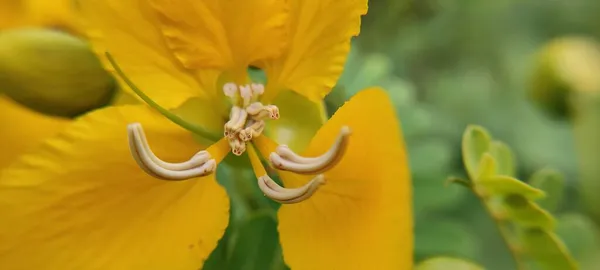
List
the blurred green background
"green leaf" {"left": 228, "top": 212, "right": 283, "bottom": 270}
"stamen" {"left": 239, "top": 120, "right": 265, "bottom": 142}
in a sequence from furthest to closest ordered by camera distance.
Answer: the blurred green background, "green leaf" {"left": 228, "top": 212, "right": 283, "bottom": 270}, "stamen" {"left": 239, "top": 120, "right": 265, "bottom": 142}

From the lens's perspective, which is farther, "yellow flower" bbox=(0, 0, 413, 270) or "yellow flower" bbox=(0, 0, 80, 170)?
"yellow flower" bbox=(0, 0, 80, 170)

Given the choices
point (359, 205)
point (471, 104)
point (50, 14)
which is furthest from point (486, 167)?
point (471, 104)

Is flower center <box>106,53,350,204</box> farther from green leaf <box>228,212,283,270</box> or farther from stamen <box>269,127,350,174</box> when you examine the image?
green leaf <box>228,212,283,270</box>

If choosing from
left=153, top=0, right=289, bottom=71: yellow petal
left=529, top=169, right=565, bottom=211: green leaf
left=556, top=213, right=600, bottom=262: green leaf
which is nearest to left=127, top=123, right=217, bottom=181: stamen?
left=153, top=0, right=289, bottom=71: yellow petal

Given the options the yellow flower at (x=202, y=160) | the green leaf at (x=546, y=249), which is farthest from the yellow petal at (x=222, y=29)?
the green leaf at (x=546, y=249)

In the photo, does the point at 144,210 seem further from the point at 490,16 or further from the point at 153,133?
the point at 490,16

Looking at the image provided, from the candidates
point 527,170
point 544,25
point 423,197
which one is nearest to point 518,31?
point 544,25

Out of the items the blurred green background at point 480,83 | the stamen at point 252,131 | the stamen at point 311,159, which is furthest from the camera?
the blurred green background at point 480,83

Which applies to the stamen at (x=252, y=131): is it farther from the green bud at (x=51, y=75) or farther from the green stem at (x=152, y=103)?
the green bud at (x=51, y=75)

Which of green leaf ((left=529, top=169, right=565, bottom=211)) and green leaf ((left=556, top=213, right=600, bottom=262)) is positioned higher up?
green leaf ((left=529, top=169, right=565, bottom=211))
